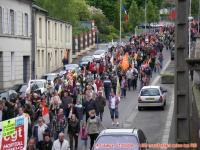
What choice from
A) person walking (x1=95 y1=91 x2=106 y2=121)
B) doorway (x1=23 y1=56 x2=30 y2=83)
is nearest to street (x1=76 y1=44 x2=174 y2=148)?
person walking (x1=95 y1=91 x2=106 y2=121)

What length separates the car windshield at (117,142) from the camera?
16312 millimetres

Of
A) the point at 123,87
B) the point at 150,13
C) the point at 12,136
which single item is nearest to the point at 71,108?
the point at 12,136

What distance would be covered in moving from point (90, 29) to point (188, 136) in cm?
7004

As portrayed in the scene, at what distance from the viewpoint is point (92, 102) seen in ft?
80.4

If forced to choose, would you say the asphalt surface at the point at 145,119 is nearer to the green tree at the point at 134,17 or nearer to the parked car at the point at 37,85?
the parked car at the point at 37,85

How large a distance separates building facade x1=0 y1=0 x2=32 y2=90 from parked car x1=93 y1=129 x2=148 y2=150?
2827 cm

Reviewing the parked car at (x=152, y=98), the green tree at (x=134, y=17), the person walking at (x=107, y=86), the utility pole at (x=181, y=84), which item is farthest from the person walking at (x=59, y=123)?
the green tree at (x=134, y=17)

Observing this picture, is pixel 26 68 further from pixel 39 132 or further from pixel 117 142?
pixel 117 142

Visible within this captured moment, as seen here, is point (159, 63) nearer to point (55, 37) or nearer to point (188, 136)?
point (55, 37)

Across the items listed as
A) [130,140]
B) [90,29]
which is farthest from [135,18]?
[130,140]

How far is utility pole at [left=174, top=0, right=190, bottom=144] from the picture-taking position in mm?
17500

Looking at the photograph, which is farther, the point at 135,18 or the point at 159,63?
the point at 135,18

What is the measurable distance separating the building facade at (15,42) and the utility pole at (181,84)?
2779 cm

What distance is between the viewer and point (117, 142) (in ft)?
54.3
